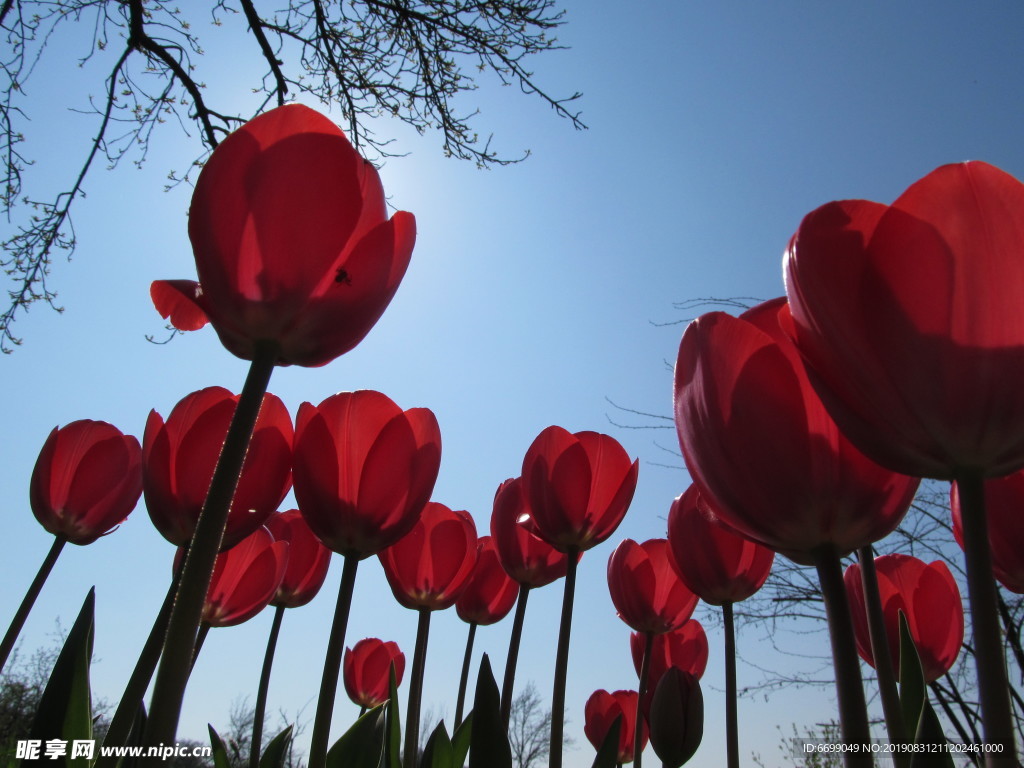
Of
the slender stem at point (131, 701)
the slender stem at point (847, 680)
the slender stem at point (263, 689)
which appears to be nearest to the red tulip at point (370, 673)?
the slender stem at point (263, 689)

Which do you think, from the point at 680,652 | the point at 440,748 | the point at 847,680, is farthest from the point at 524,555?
the point at 847,680

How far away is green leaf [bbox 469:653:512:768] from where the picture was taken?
0.70 metres

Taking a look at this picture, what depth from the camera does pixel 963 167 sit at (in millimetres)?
425

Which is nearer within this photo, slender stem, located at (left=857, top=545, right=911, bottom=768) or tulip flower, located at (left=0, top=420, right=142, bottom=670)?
slender stem, located at (left=857, top=545, right=911, bottom=768)

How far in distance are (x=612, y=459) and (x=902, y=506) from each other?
67 cm

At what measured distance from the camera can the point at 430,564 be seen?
116 centimetres

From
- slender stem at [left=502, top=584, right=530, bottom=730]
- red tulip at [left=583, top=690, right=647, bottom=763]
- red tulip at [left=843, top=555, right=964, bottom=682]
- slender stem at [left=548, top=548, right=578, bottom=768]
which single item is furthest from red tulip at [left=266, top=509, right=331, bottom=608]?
red tulip at [left=843, top=555, right=964, bottom=682]

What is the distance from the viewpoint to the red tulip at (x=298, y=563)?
1232mm

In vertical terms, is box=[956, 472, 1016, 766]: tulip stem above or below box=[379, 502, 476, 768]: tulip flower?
below

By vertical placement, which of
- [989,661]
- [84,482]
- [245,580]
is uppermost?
[84,482]

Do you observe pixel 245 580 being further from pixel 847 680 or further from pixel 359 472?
pixel 847 680

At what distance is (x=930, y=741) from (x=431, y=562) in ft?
2.63

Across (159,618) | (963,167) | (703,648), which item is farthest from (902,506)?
(703,648)

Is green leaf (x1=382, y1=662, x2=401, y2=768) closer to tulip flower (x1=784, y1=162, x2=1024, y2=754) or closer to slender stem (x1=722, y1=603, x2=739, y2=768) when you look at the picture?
slender stem (x1=722, y1=603, x2=739, y2=768)
